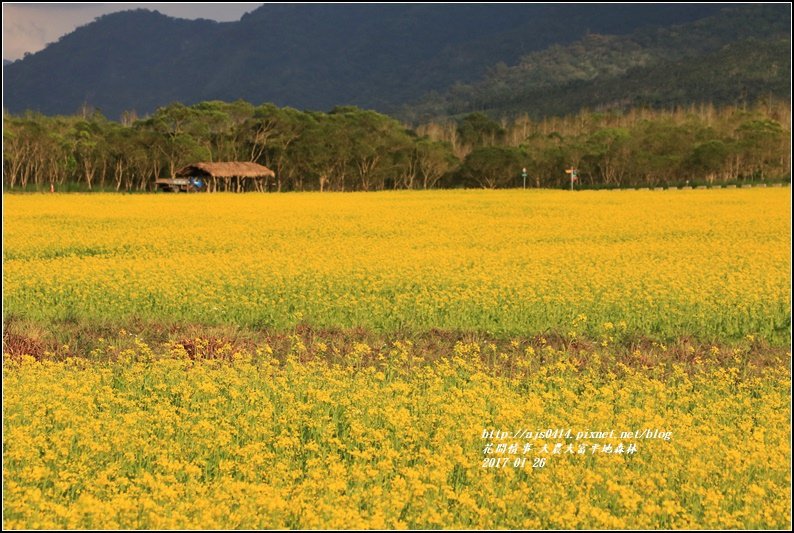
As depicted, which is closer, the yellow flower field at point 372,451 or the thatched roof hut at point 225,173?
the yellow flower field at point 372,451

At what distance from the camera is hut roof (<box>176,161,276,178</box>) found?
264 ft

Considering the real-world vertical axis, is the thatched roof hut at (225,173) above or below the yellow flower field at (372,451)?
above

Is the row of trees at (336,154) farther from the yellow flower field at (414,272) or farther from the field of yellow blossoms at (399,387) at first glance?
the field of yellow blossoms at (399,387)

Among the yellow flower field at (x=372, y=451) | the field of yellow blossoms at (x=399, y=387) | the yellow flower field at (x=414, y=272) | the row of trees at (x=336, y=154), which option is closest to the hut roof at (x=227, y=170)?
the row of trees at (x=336, y=154)

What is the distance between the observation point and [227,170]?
267 ft

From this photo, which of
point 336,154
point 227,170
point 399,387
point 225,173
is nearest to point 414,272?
point 399,387

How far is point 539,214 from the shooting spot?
39188mm

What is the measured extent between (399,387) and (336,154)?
3325 inches

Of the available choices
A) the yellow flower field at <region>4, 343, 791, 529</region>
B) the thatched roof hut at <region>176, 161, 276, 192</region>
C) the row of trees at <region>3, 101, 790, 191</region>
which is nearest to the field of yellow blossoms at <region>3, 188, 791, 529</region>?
the yellow flower field at <region>4, 343, 791, 529</region>

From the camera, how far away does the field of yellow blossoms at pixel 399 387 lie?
704 centimetres

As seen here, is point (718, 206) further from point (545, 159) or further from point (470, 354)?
point (545, 159)

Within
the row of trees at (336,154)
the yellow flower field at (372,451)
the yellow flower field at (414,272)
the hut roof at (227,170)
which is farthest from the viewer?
the row of trees at (336,154)

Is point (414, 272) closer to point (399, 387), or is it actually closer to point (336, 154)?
point (399, 387)

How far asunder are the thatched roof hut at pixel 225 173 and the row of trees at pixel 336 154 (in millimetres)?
3083
